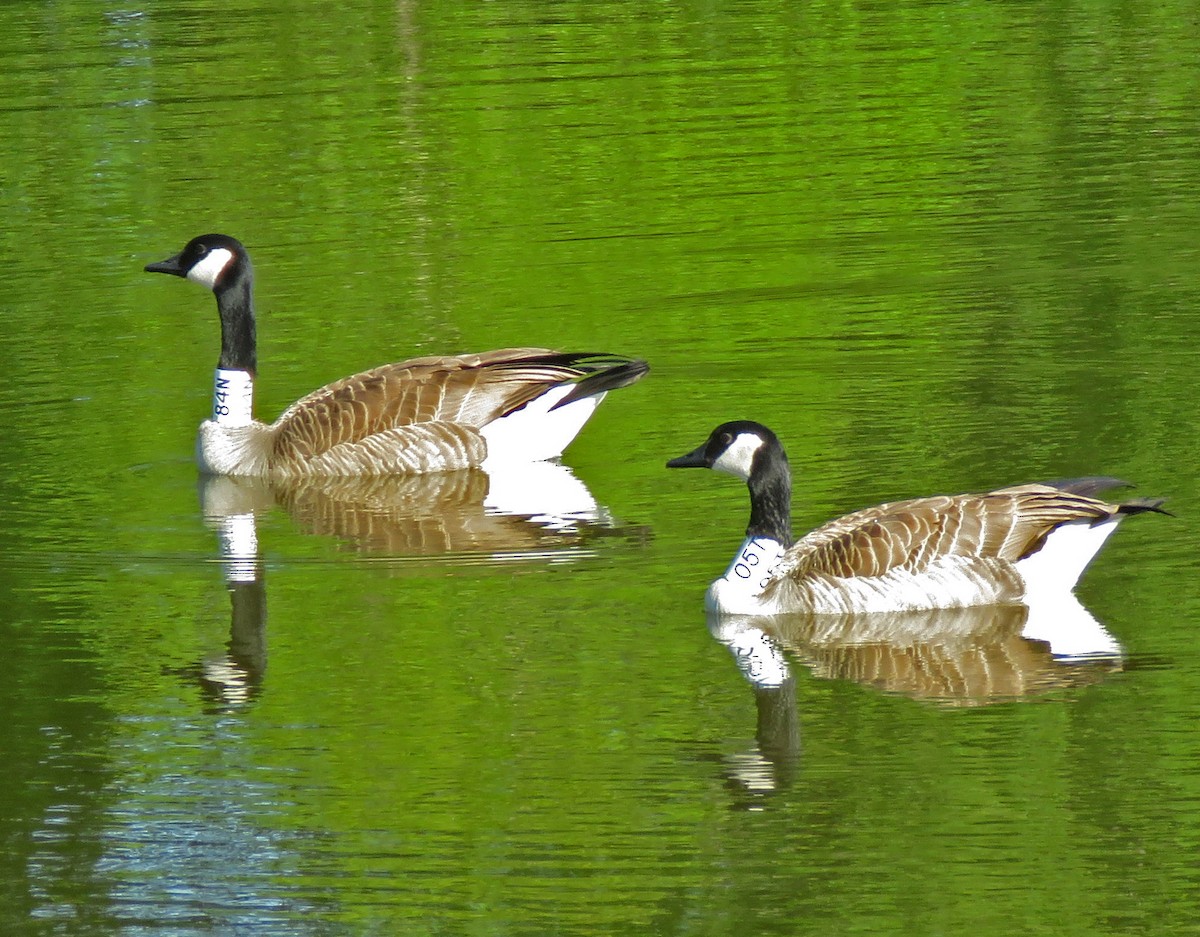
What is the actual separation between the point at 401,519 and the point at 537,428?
5.03ft

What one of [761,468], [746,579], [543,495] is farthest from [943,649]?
[543,495]

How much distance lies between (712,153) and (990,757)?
634 inches

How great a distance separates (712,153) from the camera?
25.1m

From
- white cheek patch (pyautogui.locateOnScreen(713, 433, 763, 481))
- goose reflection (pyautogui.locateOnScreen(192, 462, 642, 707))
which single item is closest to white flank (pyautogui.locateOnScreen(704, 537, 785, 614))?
white cheek patch (pyautogui.locateOnScreen(713, 433, 763, 481))

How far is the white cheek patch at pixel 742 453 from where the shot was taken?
11.9 metres

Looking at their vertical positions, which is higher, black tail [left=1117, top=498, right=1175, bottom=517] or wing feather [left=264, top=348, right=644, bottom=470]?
wing feather [left=264, top=348, right=644, bottom=470]

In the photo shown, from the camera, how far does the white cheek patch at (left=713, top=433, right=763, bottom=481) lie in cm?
1189

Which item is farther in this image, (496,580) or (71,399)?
A: (71,399)

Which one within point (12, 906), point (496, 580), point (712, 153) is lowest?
point (12, 906)

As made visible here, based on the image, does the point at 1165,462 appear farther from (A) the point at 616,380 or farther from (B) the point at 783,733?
(B) the point at 783,733

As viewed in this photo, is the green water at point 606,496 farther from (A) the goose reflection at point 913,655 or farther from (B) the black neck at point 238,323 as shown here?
(B) the black neck at point 238,323

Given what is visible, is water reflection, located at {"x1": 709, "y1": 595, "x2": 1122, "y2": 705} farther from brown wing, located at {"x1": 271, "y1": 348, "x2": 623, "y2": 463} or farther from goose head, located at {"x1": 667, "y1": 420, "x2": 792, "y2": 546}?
brown wing, located at {"x1": 271, "y1": 348, "x2": 623, "y2": 463}

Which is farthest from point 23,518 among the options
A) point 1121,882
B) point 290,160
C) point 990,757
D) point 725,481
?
point 290,160

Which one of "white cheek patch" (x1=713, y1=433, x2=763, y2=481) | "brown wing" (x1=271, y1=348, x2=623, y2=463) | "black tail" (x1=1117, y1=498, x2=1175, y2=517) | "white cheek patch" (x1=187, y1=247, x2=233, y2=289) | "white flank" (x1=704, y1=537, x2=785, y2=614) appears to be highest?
"white cheek patch" (x1=187, y1=247, x2=233, y2=289)
